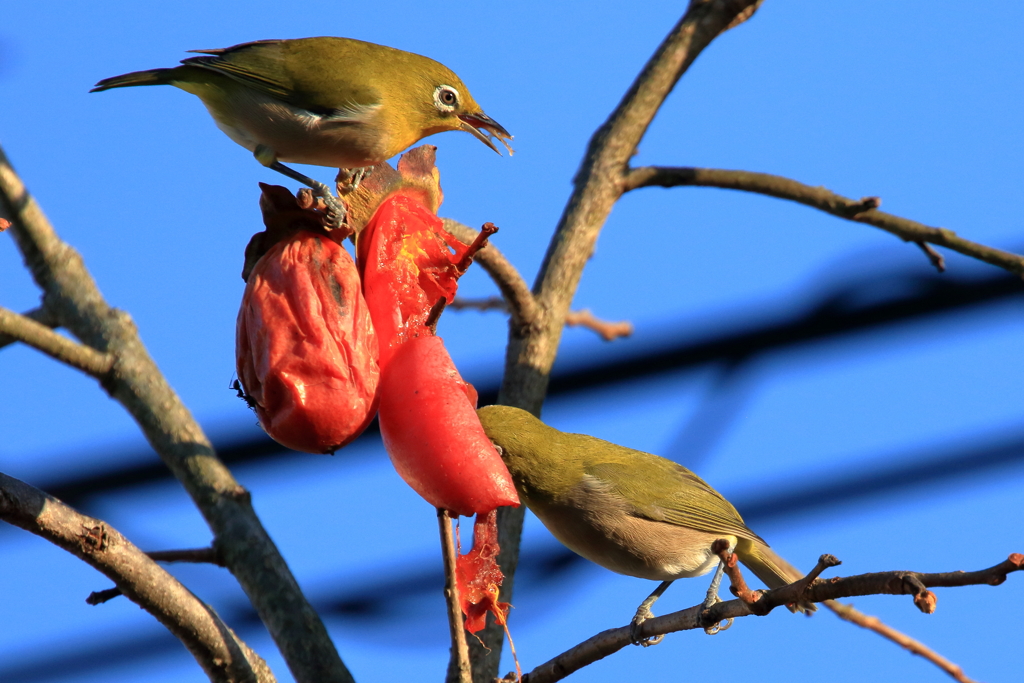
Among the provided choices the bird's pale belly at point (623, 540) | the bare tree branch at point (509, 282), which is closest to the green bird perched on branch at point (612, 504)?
the bird's pale belly at point (623, 540)

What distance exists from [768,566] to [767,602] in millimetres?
2872

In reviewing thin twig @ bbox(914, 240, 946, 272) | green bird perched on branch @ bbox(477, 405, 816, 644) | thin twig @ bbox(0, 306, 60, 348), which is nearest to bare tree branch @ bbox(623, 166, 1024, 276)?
thin twig @ bbox(914, 240, 946, 272)

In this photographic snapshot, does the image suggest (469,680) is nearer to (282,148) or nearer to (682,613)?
(682,613)

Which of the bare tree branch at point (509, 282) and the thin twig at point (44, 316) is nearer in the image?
the bare tree branch at point (509, 282)

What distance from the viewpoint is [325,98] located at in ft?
11.7

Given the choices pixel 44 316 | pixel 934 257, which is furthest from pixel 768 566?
pixel 44 316

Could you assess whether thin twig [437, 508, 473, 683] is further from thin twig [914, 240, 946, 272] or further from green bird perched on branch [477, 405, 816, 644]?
thin twig [914, 240, 946, 272]

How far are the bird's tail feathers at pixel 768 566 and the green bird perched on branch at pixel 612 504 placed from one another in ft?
0.11

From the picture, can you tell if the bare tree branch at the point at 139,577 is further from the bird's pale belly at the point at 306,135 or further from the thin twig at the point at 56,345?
the bird's pale belly at the point at 306,135

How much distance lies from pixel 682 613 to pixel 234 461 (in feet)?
11.0

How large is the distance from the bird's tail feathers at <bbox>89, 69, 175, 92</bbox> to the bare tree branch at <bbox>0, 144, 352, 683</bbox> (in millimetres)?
782

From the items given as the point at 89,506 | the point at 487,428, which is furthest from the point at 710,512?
the point at 89,506

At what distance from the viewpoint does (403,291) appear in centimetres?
285

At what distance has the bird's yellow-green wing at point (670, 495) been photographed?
447 centimetres
